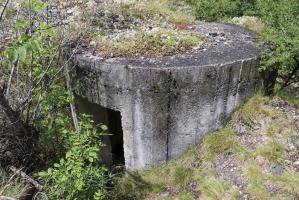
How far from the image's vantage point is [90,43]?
5590 mm

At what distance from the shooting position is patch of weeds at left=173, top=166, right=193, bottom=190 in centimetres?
512

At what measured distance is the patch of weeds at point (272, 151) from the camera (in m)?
4.98

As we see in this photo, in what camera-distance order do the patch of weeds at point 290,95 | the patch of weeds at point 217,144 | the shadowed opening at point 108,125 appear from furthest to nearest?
the shadowed opening at point 108,125
the patch of weeds at point 290,95
the patch of weeds at point 217,144

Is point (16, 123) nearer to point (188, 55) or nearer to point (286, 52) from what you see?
point (188, 55)

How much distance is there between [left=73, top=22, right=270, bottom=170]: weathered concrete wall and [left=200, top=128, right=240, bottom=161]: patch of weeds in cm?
12

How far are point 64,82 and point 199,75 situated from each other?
199cm

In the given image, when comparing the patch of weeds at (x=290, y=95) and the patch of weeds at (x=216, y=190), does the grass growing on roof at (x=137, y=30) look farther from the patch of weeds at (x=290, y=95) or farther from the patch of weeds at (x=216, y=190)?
the patch of weeds at (x=216, y=190)

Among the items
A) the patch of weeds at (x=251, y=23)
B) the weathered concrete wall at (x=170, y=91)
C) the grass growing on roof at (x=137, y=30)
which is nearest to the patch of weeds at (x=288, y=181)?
the weathered concrete wall at (x=170, y=91)

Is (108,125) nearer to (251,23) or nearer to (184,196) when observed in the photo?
(184,196)

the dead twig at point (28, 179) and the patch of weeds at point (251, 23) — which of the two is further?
the patch of weeds at point (251, 23)

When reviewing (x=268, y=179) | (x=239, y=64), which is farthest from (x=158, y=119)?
(x=268, y=179)

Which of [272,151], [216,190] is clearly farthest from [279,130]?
[216,190]

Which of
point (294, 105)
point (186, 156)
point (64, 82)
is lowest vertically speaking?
point (186, 156)

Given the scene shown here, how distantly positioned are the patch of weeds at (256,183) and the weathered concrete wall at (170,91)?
765 mm
